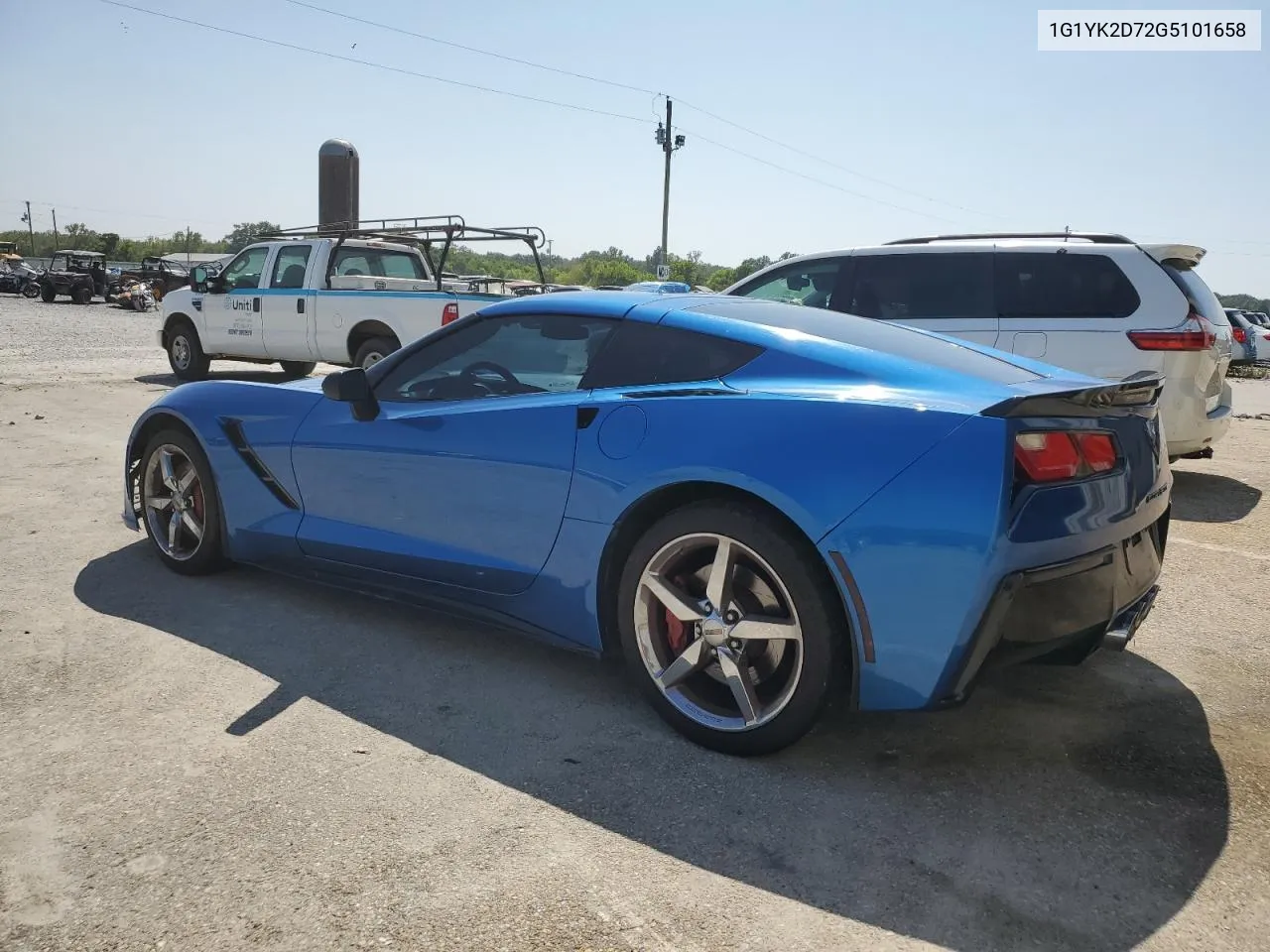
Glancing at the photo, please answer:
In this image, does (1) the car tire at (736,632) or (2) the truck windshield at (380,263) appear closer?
(1) the car tire at (736,632)

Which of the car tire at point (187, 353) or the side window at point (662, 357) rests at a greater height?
the side window at point (662, 357)

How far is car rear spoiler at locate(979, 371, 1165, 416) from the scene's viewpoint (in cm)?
254

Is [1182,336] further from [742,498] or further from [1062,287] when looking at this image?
[742,498]

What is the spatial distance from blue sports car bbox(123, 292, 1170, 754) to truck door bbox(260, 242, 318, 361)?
8.33 m

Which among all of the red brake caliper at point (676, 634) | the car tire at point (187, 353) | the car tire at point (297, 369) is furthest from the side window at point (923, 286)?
the car tire at point (187, 353)

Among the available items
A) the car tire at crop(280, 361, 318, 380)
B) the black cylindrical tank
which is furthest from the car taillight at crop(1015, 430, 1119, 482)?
the black cylindrical tank

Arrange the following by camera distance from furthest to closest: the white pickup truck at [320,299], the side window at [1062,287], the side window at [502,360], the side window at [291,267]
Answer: the side window at [291,267], the white pickup truck at [320,299], the side window at [1062,287], the side window at [502,360]

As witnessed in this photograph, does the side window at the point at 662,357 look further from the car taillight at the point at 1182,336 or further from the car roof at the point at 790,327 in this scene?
the car taillight at the point at 1182,336

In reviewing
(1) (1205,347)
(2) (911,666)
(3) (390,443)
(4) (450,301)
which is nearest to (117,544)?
(3) (390,443)

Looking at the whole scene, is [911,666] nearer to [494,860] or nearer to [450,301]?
[494,860]

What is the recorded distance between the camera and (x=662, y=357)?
320 centimetres

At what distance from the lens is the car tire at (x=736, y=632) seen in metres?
2.71

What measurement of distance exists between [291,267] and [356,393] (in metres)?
9.20

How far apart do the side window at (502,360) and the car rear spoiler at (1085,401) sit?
1383 millimetres
